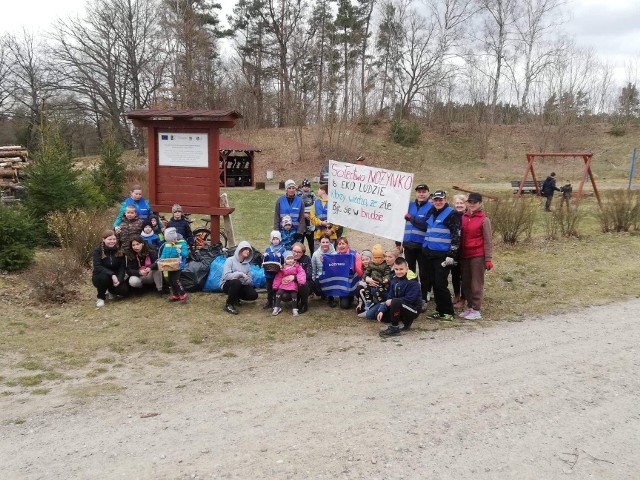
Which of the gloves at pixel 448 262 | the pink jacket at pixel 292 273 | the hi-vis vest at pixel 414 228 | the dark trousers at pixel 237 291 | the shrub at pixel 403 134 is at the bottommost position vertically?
the dark trousers at pixel 237 291

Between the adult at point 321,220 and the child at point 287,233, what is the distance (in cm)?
37

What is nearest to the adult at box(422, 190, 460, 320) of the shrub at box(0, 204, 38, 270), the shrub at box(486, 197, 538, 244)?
the shrub at box(486, 197, 538, 244)

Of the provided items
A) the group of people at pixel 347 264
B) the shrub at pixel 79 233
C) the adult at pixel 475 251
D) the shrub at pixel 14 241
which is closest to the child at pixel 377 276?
the group of people at pixel 347 264

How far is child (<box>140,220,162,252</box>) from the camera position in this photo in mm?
7531

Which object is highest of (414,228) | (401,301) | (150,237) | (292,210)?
(292,210)

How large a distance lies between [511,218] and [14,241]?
10046 millimetres

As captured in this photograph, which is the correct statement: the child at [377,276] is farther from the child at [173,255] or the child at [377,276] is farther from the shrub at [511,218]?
the shrub at [511,218]

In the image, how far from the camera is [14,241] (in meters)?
8.79

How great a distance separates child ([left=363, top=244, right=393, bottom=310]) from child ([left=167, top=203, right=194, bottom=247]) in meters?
3.26

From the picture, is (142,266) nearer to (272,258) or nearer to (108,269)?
(108,269)

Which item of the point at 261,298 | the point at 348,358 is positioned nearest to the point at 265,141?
the point at 261,298

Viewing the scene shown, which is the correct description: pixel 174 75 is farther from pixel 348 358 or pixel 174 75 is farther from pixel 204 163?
pixel 348 358

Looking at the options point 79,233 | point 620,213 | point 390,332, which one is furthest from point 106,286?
point 620,213

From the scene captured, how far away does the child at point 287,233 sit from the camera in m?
7.79
